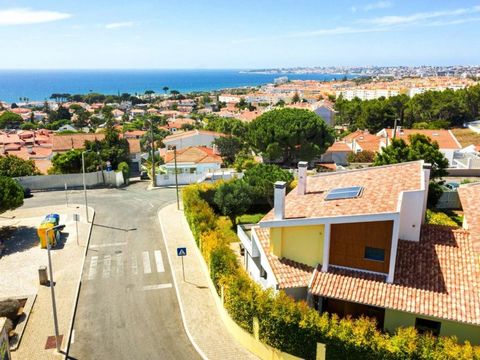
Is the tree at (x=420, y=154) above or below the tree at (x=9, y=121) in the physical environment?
above

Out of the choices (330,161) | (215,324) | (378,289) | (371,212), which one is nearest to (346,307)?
(378,289)

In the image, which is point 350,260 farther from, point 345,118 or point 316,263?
point 345,118

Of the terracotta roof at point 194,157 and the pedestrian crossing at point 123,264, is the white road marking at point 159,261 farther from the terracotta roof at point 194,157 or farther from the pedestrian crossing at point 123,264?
the terracotta roof at point 194,157

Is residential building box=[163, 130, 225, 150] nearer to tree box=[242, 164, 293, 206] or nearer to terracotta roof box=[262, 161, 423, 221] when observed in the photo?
tree box=[242, 164, 293, 206]

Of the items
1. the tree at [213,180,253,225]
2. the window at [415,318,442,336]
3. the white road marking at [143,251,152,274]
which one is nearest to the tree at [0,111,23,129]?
the tree at [213,180,253,225]

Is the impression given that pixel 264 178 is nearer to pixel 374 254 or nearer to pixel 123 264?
pixel 123 264

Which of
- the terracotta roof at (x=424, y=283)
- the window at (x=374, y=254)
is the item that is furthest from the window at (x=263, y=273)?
the window at (x=374, y=254)
